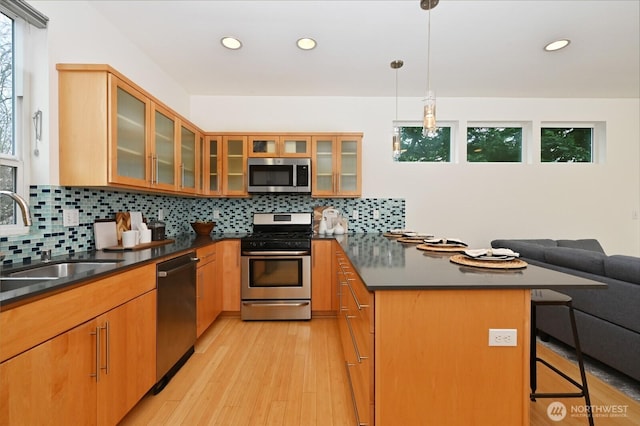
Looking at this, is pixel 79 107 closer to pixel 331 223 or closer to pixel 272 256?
pixel 272 256

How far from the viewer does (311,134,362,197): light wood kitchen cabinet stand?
3512mm

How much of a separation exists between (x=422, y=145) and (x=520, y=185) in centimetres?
138

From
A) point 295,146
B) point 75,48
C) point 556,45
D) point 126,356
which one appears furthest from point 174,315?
point 556,45

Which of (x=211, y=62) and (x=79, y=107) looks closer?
(x=79, y=107)

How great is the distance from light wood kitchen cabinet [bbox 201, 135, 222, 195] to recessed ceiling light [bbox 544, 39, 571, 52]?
3422 mm

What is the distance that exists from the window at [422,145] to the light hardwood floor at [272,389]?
245 centimetres

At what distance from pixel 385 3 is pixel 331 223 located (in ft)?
7.72

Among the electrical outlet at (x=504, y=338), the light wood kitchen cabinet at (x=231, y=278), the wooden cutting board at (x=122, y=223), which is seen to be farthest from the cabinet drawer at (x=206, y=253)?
the electrical outlet at (x=504, y=338)

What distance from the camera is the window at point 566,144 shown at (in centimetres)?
397

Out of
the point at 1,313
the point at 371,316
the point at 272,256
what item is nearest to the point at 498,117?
the point at 272,256

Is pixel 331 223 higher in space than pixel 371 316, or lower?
higher

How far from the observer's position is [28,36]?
176 cm

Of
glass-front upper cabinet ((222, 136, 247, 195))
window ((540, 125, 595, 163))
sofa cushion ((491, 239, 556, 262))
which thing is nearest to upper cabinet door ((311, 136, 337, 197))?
glass-front upper cabinet ((222, 136, 247, 195))
